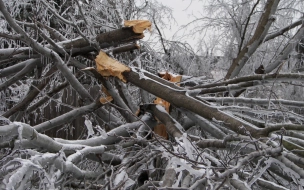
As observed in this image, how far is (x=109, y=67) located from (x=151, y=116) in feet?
1.91

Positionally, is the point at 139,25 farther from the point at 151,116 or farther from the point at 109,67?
the point at 151,116

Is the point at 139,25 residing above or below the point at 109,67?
above

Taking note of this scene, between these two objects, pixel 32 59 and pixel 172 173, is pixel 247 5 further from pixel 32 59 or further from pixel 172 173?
pixel 172 173

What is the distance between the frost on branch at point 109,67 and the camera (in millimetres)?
3531

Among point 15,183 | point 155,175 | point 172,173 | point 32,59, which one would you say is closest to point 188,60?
point 32,59

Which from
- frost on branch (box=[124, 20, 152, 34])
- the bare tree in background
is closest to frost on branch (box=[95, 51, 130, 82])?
the bare tree in background

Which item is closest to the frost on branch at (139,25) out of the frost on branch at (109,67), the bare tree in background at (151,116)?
the bare tree in background at (151,116)

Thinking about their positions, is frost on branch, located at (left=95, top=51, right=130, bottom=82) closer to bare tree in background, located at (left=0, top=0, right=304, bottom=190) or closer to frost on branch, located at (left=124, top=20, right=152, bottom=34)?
bare tree in background, located at (left=0, top=0, right=304, bottom=190)

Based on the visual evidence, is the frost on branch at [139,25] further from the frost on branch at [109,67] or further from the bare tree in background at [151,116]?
the frost on branch at [109,67]

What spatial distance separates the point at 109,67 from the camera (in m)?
3.55

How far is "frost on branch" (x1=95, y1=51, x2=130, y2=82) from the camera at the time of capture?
3531mm

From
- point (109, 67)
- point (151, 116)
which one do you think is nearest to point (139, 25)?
point (109, 67)

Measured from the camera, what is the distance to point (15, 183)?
5.82 feet

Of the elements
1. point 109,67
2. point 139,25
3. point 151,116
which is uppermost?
point 139,25
